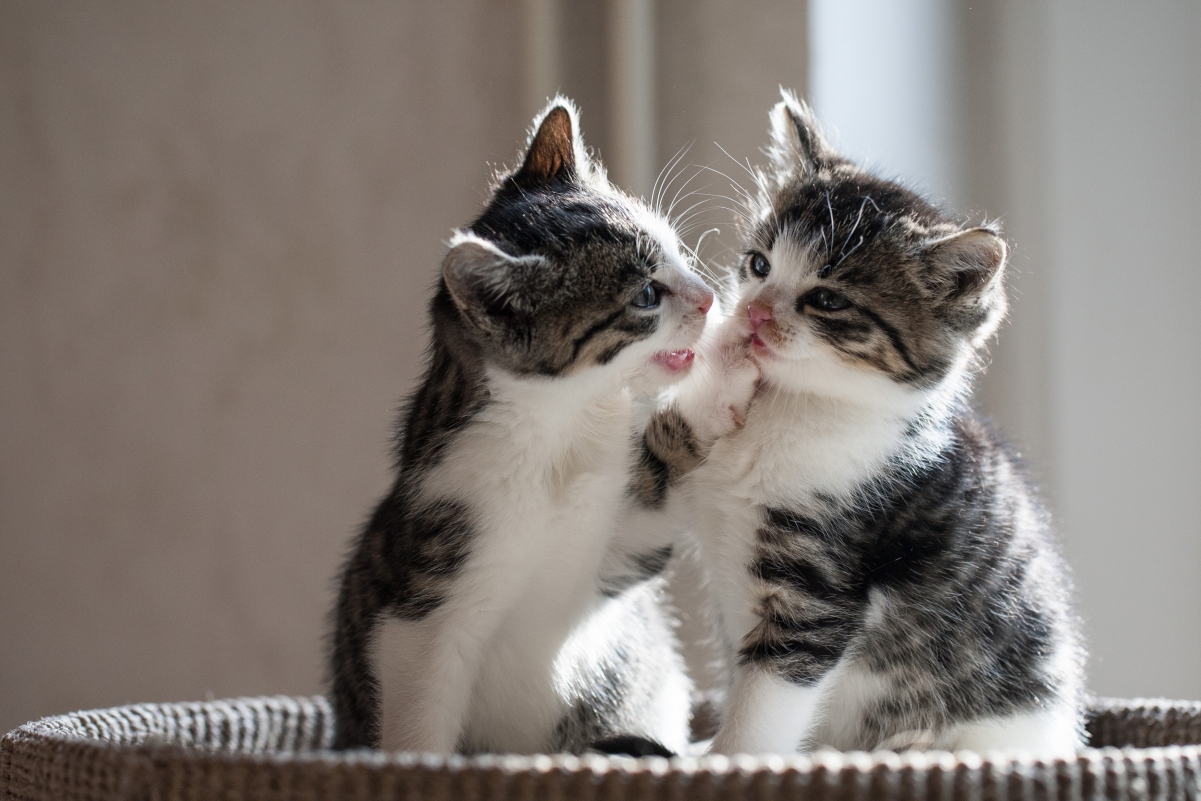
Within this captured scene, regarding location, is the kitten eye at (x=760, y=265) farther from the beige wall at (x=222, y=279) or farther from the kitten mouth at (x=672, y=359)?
the beige wall at (x=222, y=279)

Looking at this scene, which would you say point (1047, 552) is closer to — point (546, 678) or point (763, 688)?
point (763, 688)

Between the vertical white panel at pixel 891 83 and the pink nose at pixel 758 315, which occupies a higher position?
the vertical white panel at pixel 891 83

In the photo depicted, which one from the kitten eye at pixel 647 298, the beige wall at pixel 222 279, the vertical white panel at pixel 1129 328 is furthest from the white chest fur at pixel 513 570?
the beige wall at pixel 222 279

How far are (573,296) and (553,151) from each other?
313 mm

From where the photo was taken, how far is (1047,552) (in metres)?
1.33

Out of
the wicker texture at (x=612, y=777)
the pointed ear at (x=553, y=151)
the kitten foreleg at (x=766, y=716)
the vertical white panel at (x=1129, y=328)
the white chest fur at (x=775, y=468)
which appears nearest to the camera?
the wicker texture at (x=612, y=777)

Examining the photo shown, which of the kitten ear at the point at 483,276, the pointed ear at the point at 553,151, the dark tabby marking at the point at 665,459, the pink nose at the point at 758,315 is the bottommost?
the dark tabby marking at the point at 665,459

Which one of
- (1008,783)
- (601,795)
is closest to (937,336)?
(1008,783)

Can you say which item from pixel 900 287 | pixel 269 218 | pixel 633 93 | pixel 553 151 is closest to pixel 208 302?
pixel 269 218

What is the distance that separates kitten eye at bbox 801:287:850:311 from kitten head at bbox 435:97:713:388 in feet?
0.40

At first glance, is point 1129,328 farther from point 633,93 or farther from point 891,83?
point 633,93

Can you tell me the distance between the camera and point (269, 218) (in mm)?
2496

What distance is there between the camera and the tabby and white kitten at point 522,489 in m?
1.15

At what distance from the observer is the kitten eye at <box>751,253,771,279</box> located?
132 cm
